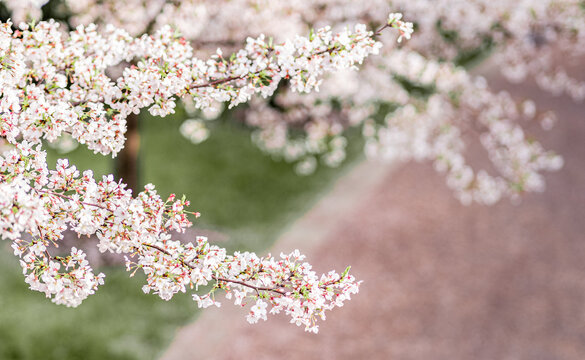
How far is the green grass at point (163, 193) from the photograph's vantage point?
6.04 m

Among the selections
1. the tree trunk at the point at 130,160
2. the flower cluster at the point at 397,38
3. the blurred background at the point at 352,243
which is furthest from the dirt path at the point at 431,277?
the tree trunk at the point at 130,160

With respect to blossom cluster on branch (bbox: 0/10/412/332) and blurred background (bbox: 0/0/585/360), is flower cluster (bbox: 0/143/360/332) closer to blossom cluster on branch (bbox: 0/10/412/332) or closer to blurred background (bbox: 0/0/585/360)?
blossom cluster on branch (bbox: 0/10/412/332)

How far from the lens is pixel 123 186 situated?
108 inches

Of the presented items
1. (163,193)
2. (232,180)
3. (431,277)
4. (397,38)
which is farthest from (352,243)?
(397,38)

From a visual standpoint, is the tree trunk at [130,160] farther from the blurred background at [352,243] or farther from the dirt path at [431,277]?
the dirt path at [431,277]

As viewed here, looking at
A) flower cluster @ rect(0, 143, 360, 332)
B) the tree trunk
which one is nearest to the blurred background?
the tree trunk

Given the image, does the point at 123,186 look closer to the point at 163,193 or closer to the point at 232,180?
the point at 163,193

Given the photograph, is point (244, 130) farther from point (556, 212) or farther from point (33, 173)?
point (33, 173)

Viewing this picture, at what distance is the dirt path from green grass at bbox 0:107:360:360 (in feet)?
1.28

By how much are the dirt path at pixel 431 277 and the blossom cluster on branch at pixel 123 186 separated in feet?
11.3

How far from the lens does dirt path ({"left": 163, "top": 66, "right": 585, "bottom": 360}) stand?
21.0 ft

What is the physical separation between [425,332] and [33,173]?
16.7 ft

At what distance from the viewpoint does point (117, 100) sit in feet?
10.5

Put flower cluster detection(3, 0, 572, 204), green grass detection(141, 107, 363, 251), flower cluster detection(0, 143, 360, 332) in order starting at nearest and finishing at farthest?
flower cluster detection(0, 143, 360, 332) < flower cluster detection(3, 0, 572, 204) < green grass detection(141, 107, 363, 251)
